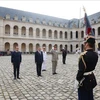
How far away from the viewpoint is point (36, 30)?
5506 centimetres

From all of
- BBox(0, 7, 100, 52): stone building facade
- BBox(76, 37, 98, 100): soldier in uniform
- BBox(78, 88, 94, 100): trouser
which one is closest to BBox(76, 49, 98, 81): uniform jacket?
BBox(76, 37, 98, 100): soldier in uniform

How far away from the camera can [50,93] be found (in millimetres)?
6484

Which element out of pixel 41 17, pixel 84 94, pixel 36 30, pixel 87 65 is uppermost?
pixel 41 17

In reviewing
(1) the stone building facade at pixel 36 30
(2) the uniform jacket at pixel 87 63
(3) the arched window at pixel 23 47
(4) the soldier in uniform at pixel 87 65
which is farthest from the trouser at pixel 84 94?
(3) the arched window at pixel 23 47

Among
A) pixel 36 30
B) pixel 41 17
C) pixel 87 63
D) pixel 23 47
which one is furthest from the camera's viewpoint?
pixel 41 17

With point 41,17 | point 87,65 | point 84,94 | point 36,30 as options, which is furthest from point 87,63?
point 41,17

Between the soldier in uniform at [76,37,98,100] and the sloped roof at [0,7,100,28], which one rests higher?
the sloped roof at [0,7,100,28]

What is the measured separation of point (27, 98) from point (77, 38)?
183ft

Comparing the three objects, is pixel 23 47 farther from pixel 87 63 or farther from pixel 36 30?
pixel 87 63

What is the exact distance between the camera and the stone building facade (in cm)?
4875

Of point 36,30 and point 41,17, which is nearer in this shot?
point 36,30

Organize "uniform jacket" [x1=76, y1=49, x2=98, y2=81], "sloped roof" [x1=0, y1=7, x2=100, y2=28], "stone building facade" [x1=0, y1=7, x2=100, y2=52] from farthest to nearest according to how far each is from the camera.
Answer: "sloped roof" [x1=0, y1=7, x2=100, y2=28]
"stone building facade" [x1=0, y1=7, x2=100, y2=52]
"uniform jacket" [x1=76, y1=49, x2=98, y2=81]

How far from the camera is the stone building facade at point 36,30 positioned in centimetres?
4875

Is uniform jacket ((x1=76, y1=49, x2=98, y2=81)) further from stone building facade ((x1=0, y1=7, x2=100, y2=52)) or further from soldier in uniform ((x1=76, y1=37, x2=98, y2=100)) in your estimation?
stone building facade ((x1=0, y1=7, x2=100, y2=52))
